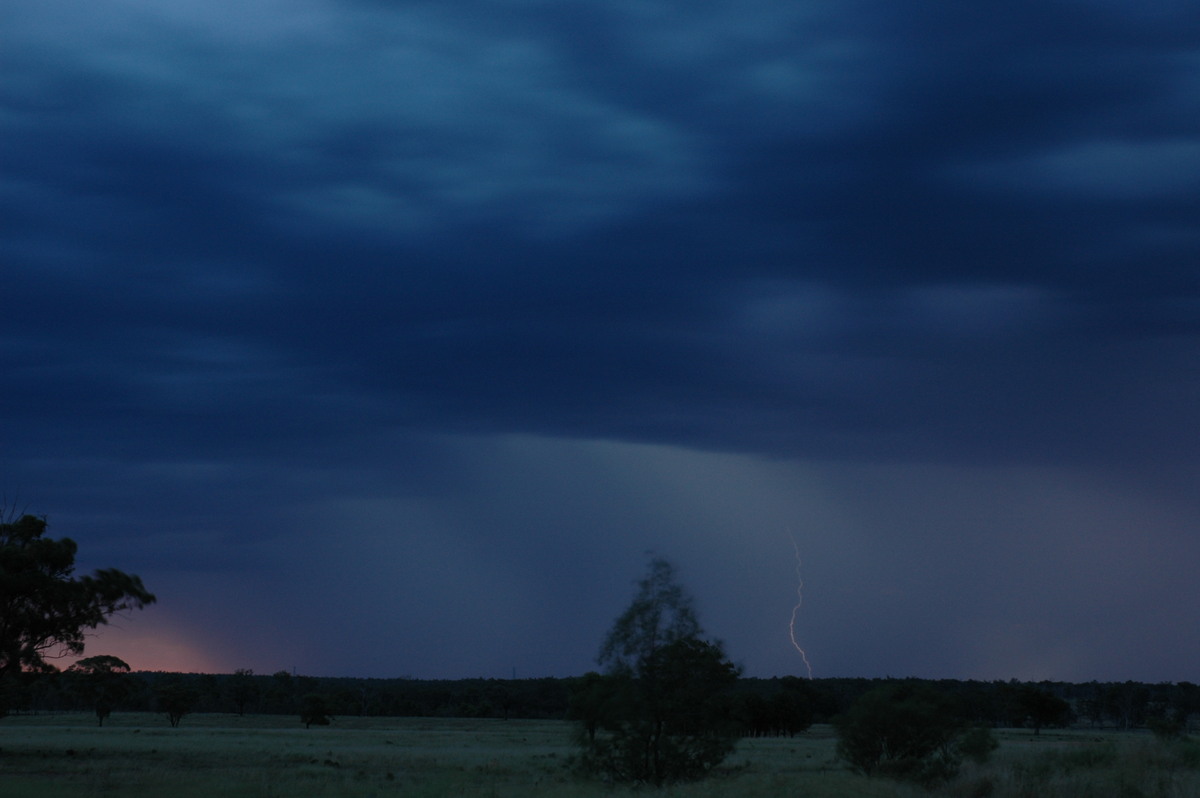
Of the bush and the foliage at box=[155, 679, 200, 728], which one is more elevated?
the bush

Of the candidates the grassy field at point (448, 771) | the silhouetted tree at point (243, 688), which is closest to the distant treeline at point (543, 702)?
the silhouetted tree at point (243, 688)

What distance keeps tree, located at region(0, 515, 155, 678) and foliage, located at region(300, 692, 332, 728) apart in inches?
2740

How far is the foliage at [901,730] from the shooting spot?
152 feet

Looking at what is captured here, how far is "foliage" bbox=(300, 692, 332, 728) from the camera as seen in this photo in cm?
13125

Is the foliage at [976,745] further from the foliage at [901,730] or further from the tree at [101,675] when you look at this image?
the tree at [101,675]

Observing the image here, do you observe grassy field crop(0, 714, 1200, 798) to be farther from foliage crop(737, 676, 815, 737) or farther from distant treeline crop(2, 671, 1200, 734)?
distant treeline crop(2, 671, 1200, 734)

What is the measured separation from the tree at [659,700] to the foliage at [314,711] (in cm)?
9773

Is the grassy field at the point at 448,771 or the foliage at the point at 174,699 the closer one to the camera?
the grassy field at the point at 448,771

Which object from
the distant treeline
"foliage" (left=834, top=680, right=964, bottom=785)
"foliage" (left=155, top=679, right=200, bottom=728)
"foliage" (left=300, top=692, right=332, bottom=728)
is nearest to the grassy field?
"foliage" (left=834, top=680, right=964, bottom=785)

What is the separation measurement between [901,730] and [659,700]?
12.5 meters

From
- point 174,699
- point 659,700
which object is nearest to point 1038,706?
point 174,699

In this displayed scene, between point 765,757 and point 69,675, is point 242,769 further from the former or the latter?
point 765,757

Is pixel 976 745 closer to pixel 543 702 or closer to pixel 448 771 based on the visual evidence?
pixel 448 771

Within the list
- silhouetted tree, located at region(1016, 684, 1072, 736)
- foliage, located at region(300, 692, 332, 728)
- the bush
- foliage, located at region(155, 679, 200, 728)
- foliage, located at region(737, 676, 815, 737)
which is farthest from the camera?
silhouetted tree, located at region(1016, 684, 1072, 736)
